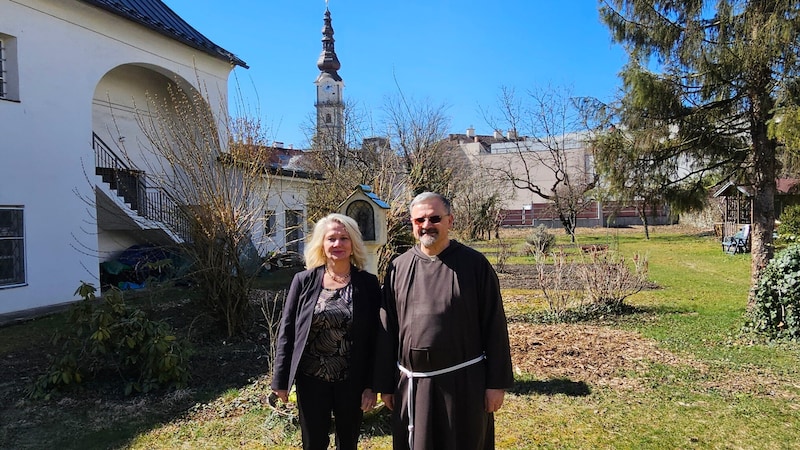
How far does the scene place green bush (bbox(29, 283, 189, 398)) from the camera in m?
5.42

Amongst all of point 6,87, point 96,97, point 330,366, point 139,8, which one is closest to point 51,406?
point 330,366

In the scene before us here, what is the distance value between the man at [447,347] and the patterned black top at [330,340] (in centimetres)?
35

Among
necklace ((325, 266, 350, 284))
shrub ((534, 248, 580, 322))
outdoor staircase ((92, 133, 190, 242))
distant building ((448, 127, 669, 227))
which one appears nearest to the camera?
necklace ((325, 266, 350, 284))

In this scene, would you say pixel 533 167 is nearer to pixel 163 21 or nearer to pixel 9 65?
pixel 163 21

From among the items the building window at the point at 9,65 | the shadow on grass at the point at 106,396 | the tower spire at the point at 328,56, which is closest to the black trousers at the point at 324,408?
the shadow on grass at the point at 106,396

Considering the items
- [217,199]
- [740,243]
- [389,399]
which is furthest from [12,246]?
[740,243]

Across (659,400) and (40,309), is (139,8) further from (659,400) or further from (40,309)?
(659,400)

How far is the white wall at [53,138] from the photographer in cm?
997

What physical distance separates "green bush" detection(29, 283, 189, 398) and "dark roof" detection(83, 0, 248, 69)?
27.9 feet

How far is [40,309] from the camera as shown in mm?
10156

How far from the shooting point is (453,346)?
2.69 meters

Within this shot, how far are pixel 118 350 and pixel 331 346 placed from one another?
3.73 m

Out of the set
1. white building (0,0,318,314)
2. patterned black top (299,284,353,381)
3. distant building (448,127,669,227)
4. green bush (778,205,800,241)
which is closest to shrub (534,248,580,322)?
distant building (448,127,669,227)

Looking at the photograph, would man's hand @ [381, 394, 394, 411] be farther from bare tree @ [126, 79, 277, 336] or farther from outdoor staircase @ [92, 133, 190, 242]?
outdoor staircase @ [92, 133, 190, 242]
